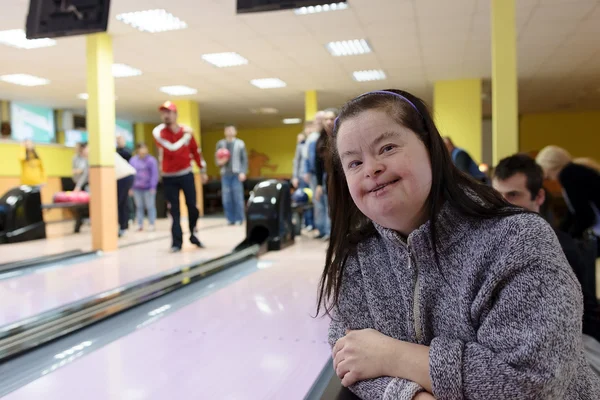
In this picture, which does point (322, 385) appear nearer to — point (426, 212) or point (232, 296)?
point (426, 212)

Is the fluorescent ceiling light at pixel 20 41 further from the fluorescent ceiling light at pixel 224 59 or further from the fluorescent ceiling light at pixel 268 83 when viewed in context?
the fluorescent ceiling light at pixel 268 83

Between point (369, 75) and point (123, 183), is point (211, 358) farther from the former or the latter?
point (369, 75)

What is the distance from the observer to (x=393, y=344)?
1.06m

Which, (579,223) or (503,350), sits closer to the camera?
(503,350)

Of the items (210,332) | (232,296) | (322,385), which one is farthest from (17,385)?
(232,296)

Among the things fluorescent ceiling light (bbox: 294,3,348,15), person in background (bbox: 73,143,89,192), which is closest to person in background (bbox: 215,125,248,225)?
fluorescent ceiling light (bbox: 294,3,348,15)

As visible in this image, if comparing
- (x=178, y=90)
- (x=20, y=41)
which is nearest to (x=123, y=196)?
(x=20, y=41)

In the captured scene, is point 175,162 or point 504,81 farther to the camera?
point 175,162

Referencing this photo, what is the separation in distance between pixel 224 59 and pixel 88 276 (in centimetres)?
574

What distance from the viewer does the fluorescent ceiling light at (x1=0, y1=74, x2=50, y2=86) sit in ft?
33.4

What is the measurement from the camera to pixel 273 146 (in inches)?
835

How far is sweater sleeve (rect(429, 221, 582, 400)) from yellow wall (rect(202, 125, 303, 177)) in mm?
19942

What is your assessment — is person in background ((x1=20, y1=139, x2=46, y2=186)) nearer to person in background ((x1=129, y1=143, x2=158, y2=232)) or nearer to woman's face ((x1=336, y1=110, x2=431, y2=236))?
person in background ((x1=129, y1=143, x2=158, y2=232))

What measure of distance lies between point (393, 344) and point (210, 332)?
191 centimetres
